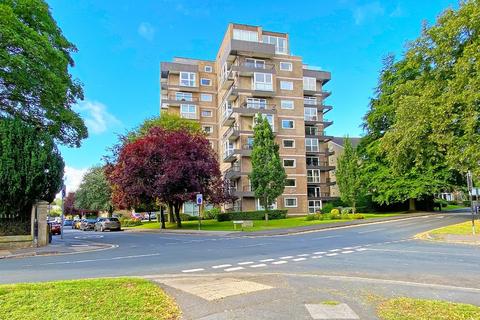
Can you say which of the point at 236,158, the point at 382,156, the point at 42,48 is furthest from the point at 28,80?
the point at 382,156

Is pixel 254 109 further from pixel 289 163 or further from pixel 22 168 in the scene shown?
pixel 22 168

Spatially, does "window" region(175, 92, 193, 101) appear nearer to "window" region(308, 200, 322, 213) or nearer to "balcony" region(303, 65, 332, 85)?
"balcony" region(303, 65, 332, 85)

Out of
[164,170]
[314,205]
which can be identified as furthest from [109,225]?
[314,205]

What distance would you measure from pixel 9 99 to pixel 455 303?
2531 centimetres

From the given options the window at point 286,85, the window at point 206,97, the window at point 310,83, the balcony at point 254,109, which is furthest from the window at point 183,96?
the window at point 310,83

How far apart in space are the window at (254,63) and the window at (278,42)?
14.9 feet

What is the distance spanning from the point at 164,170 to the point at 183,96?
29413 millimetres

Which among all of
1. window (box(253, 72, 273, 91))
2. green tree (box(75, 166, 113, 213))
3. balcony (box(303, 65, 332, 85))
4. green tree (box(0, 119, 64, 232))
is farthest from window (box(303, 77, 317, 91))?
green tree (box(0, 119, 64, 232))

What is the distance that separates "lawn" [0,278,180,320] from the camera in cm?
547

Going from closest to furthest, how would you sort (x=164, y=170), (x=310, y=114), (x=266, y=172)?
1. (x=164, y=170)
2. (x=266, y=172)
3. (x=310, y=114)

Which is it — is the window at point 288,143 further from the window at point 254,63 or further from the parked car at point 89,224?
the parked car at point 89,224

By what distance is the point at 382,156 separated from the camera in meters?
44.9

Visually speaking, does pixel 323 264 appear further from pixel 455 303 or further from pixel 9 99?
pixel 9 99

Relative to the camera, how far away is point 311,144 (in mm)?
58469
